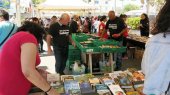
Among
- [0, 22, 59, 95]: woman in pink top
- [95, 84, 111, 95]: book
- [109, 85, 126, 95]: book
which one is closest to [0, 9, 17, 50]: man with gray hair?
[95, 84, 111, 95]: book

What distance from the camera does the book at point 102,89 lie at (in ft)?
8.38

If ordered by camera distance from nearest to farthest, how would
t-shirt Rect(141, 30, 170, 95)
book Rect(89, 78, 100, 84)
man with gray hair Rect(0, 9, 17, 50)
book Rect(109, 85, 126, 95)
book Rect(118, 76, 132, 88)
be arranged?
t-shirt Rect(141, 30, 170, 95)
book Rect(109, 85, 126, 95)
book Rect(118, 76, 132, 88)
book Rect(89, 78, 100, 84)
man with gray hair Rect(0, 9, 17, 50)

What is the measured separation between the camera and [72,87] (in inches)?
105

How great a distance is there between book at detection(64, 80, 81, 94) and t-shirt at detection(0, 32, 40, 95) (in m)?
0.68

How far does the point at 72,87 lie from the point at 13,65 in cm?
89

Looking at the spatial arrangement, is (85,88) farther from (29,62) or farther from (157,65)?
(157,65)

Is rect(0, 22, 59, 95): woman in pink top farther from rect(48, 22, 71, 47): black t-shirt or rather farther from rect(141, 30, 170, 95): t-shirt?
rect(48, 22, 71, 47): black t-shirt

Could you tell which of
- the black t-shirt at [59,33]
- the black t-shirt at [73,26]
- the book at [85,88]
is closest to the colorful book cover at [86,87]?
the book at [85,88]

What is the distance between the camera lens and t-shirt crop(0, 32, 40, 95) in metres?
1.87

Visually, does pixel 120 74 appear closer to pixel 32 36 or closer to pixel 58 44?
pixel 32 36

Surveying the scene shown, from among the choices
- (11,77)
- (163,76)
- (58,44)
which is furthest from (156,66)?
(58,44)

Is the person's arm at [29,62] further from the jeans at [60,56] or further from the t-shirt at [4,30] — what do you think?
A: the jeans at [60,56]

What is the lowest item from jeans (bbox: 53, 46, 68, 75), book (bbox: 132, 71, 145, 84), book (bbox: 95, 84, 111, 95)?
jeans (bbox: 53, 46, 68, 75)

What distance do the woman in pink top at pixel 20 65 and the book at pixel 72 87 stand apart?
0.59 metres
